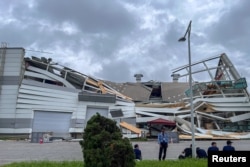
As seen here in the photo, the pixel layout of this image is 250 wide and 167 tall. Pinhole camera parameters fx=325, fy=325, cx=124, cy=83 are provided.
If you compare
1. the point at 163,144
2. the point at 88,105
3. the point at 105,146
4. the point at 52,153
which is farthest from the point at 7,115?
the point at 105,146

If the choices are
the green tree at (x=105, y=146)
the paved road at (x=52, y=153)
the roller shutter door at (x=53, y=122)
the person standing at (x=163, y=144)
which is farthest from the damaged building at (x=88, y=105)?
the green tree at (x=105, y=146)

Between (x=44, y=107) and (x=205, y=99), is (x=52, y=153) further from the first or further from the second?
(x=205, y=99)

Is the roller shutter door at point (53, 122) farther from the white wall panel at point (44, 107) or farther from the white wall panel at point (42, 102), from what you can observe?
the white wall panel at point (42, 102)

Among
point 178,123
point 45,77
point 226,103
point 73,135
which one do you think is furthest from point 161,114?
point 45,77

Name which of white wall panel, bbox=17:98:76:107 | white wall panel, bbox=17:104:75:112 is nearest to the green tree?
white wall panel, bbox=17:104:75:112

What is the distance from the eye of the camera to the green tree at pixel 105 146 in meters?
Answer: 8.44

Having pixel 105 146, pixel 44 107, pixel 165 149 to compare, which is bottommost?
pixel 165 149

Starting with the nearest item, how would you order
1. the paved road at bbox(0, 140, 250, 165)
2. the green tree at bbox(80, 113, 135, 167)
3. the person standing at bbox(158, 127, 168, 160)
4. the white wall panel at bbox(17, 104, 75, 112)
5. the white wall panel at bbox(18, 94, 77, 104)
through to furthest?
the green tree at bbox(80, 113, 135, 167) < the person standing at bbox(158, 127, 168, 160) < the paved road at bbox(0, 140, 250, 165) < the white wall panel at bbox(17, 104, 75, 112) < the white wall panel at bbox(18, 94, 77, 104)

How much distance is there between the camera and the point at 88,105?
169 ft

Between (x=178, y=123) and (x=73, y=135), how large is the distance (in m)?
17.5

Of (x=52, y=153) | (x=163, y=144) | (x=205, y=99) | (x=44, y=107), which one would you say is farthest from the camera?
(x=205, y=99)

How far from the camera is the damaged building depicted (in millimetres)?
46281

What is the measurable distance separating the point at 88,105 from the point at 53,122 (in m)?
6.27

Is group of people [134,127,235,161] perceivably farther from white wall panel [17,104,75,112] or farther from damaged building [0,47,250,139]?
white wall panel [17,104,75,112]
